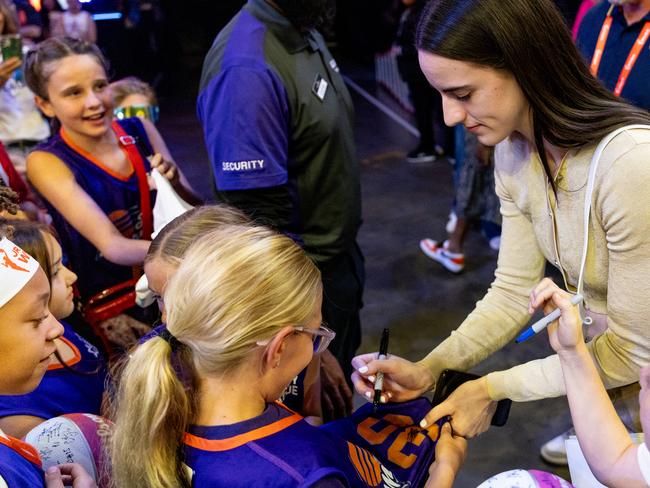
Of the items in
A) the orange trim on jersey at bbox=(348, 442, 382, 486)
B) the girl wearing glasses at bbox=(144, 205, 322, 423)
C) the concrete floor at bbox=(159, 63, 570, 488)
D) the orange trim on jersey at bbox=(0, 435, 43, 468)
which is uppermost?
the girl wearing glasses at bbox=(144, 205, 322, 423)

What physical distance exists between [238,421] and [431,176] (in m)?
4.86

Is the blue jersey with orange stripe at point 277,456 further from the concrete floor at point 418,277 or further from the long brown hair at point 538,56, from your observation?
the concrete floor at point 418,277

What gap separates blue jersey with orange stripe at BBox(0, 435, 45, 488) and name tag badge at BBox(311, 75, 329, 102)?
1.36 meters

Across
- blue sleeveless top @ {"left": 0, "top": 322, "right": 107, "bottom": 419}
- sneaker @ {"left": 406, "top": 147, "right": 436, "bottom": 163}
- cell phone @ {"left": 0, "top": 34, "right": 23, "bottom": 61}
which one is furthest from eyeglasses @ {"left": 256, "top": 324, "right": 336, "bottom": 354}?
sneaker @ {"left": 406, "top": 147, "right": 436, "bottom": 163}

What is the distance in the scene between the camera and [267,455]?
1.20 m

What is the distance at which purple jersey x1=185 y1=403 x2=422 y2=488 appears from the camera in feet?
3.87

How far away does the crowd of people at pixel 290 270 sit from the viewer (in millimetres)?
1248

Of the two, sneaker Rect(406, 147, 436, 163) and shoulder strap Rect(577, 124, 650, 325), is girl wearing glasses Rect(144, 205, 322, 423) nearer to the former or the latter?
shoulder strap Rect(577, 124, 650, 325)

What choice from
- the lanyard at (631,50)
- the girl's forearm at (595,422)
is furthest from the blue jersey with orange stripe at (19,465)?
the lanyard at (631,50)

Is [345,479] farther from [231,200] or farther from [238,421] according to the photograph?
[231,200]

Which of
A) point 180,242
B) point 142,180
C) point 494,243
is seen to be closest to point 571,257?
point 180,242

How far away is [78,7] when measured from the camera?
19.4ft

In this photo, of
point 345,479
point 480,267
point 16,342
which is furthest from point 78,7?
point 345,479

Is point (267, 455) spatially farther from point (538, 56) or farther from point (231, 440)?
point (538, 56)
